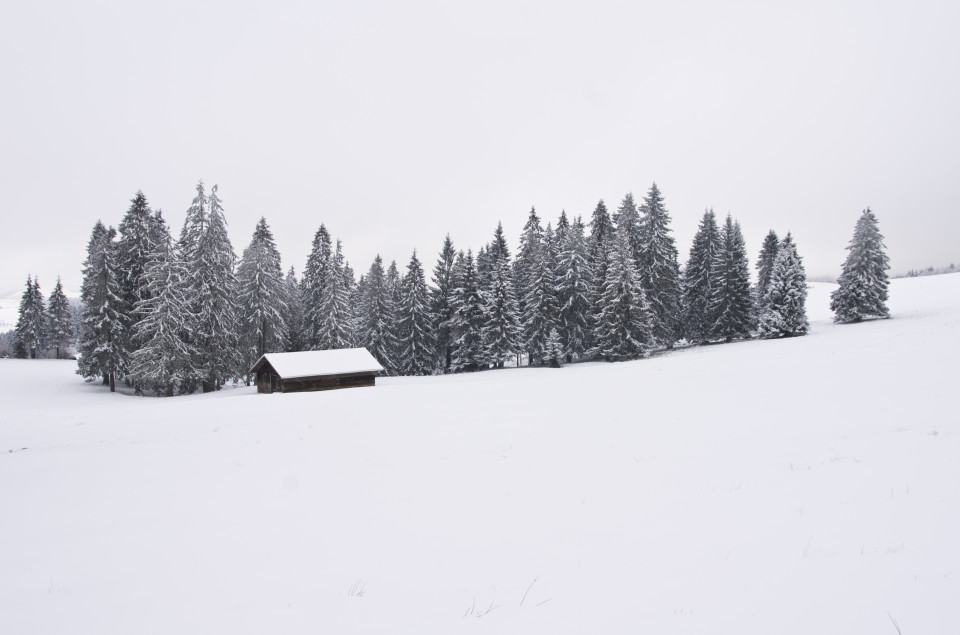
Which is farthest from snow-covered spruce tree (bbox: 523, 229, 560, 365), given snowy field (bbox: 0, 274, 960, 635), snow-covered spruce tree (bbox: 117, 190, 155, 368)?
snow-covered spruce tree (bbox: 117, 190, 155, 368)

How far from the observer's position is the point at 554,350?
4453cm

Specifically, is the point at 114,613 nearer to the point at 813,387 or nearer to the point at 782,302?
the point at 813,387

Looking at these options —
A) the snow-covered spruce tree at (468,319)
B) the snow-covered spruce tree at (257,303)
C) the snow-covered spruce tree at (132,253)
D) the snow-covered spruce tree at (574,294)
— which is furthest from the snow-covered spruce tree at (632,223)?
the snow-covered spruce tree at (132,253)

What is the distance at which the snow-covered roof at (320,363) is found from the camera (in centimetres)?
3456

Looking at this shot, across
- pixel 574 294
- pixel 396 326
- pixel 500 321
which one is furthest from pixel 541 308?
pixel 396 326

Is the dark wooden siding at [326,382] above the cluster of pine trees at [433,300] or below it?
below

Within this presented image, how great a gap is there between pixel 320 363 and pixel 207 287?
1118 centimetres

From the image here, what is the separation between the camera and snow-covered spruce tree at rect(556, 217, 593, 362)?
45688 millimetres

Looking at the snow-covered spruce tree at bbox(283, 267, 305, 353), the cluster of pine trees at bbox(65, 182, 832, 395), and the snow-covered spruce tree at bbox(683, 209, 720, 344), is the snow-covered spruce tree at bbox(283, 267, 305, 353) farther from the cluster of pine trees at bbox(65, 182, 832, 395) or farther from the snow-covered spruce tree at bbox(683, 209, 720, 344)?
the snow-covered spruce tree at bbox(683, 209, 720, 344)

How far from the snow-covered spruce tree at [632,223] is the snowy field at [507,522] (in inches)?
1248

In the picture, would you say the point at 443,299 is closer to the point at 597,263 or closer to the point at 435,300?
the point at 435,300

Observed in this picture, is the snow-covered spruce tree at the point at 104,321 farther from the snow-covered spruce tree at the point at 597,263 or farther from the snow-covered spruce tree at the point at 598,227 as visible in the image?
the snow-covered spruce tree at the point at 598,227

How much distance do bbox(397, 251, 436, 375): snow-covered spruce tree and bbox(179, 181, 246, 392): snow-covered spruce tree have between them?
59.4 ft

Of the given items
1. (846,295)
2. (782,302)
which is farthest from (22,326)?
(846,295)
